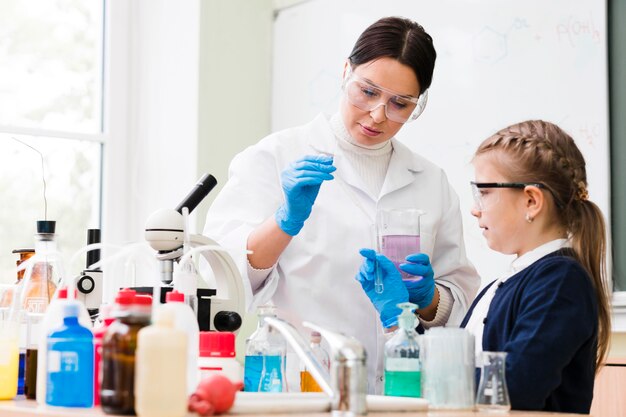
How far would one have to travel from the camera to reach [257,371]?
161cm

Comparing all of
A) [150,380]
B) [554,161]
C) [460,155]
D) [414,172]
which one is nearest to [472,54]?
[460,155]

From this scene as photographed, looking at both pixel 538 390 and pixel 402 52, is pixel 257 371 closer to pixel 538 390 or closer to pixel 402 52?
pixel 538 390

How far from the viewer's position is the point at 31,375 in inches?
58.3

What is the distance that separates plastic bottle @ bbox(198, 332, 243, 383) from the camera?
1425 mm

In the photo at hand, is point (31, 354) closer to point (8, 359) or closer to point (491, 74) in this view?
point (8, 359)

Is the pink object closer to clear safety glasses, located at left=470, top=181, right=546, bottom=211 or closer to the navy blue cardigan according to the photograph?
the navy blue cardigan

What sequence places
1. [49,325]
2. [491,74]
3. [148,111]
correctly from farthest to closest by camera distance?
Result: [148,111]
[491,74]
[49,325]

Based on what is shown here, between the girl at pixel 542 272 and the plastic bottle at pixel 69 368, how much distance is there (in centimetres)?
67

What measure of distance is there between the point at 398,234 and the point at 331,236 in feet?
0.66

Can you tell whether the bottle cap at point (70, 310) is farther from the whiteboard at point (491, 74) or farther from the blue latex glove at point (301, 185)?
the whiteboard at point (491, 74)

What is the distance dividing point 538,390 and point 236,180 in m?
1.01

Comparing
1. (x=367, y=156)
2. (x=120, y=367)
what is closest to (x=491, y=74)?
(x=367, y=156)

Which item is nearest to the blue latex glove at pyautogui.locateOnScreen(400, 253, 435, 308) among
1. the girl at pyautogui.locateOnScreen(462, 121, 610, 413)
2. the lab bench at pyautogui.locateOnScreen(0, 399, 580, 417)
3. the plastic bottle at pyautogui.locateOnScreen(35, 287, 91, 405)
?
the girl at pyautogui.locateOnScreen(462, 121, 610, 413)

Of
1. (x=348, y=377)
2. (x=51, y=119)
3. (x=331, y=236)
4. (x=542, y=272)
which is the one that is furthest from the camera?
(x=51, y=119)
